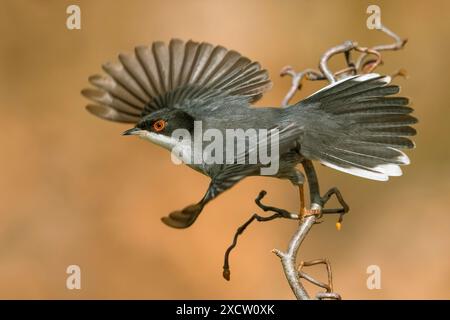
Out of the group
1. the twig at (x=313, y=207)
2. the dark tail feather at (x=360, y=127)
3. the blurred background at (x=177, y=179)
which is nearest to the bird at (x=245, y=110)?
the dark tail feather at (x=360, y=127)

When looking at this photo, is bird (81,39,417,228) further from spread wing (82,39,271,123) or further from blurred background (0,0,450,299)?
blurred background (0,0,450,299)

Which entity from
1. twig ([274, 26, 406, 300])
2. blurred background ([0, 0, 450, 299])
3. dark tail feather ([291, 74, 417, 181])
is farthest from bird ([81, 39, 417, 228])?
blurred background ([0, 0, 450, 299])

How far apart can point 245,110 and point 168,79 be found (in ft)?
2.18

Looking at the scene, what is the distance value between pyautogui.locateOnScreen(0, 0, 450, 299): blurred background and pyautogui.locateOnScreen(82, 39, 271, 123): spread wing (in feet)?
5.90

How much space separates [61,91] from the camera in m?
6.80

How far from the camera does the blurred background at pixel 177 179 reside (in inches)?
236

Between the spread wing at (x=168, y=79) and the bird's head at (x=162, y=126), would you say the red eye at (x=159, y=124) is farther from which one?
the spread wing at (x=168, y=79)

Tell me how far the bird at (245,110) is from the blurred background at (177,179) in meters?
1.85

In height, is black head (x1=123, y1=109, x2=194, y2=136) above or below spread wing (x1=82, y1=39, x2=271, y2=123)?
below

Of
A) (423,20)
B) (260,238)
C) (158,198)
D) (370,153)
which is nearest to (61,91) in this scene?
(158,198)

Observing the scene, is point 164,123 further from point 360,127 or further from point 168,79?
point 360,127

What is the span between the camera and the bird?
3.75 m

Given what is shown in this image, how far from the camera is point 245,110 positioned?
13.2 ft

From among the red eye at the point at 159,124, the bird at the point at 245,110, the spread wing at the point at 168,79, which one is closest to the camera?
the bird at the point at 245,110
